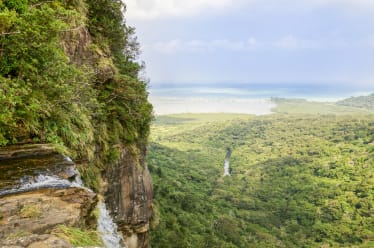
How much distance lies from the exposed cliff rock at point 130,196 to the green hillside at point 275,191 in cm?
785

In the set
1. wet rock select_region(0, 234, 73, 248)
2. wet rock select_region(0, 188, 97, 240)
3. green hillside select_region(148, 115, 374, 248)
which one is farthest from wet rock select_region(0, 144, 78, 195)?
green hillside select_region(148, 115, 374, 248)

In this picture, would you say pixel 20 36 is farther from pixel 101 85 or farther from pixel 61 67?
pixel 101 85

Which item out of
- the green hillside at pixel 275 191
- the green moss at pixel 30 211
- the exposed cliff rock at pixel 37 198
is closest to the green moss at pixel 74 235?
the exposed cliff rock at pixel 37 198

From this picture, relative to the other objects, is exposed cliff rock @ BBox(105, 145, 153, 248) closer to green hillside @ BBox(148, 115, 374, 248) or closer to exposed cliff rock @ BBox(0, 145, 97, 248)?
exposed cliff rock @ BBox(0, 145, 97, 248)

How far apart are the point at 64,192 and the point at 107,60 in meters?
7.38

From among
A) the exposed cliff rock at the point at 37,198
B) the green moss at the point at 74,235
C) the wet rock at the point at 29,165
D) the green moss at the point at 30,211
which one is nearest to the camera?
the exposed cliff rock at the point at 37,198

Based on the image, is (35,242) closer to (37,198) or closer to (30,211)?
(30,211)

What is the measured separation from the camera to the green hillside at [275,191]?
1463 inches

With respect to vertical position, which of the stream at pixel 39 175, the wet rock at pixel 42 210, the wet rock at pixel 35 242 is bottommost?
the wet rock at pixel 35 242

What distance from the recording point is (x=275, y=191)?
67375mm

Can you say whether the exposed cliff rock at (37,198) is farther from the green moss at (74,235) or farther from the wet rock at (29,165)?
the green moss at (74,235)

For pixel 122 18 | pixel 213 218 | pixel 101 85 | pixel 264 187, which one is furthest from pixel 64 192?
pixel 264 187

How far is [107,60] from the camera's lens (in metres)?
11.5

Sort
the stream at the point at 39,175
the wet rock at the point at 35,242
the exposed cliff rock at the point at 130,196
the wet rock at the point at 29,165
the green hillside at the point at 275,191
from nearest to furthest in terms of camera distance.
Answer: the wet rock at the point at 35,242, the stream at the point at 39,175, the wet rock at the point at 29,165, the exposed cliff rock at the point at 130,196, the green hillside at the point at 275,191
